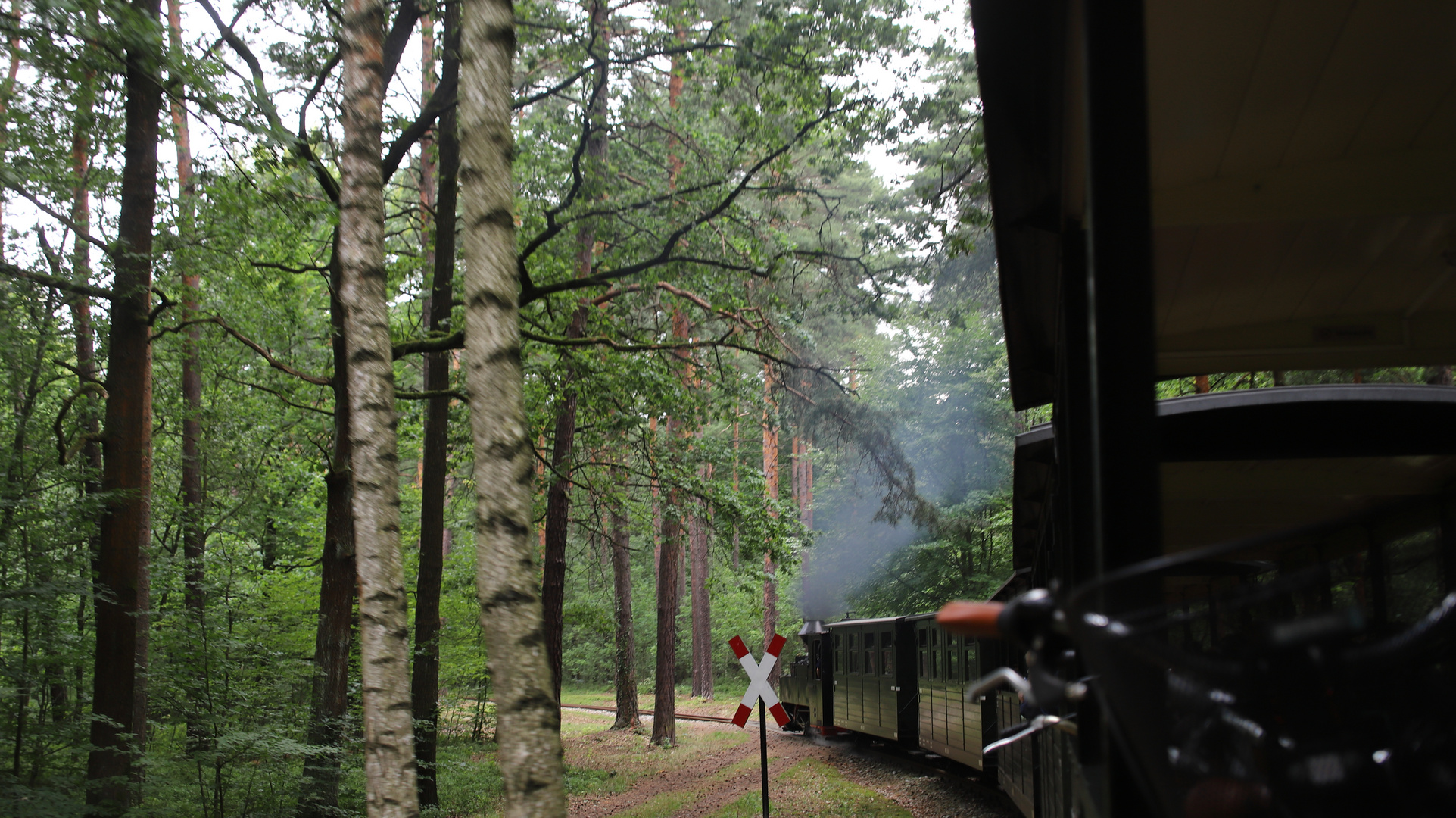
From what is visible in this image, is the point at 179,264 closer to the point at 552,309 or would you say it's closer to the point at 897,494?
the point at 552,309

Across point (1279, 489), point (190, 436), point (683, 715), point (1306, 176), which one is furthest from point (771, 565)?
point (1306, 176)

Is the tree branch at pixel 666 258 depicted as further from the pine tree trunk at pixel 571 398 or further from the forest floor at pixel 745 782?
the forest floor at pixel 745 782

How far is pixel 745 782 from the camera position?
14.4 m

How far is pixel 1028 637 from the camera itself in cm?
103

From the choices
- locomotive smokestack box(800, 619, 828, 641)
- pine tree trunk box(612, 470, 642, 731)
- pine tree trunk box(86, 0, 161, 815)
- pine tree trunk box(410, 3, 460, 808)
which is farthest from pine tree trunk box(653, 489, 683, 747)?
pine tree trunk box(86, 0, 161, 815)

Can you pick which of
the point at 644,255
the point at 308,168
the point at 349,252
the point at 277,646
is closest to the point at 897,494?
the point at 644,255

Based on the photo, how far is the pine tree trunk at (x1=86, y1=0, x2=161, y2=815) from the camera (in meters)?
8.74

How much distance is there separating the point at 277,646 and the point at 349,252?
954cm

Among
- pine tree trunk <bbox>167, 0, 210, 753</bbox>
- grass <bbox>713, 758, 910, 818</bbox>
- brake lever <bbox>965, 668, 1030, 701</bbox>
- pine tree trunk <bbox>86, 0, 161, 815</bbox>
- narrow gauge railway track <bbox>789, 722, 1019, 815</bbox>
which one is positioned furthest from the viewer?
narrow gauge railway track <bbox>789, 722, 1019, 815</bbox>

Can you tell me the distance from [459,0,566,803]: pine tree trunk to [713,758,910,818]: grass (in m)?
8.31

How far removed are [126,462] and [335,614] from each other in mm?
2585

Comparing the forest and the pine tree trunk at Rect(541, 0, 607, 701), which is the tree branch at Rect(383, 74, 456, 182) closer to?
the forest

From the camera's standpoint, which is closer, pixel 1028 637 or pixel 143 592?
pixel 1028 637

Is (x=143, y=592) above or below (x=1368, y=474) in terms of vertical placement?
below
